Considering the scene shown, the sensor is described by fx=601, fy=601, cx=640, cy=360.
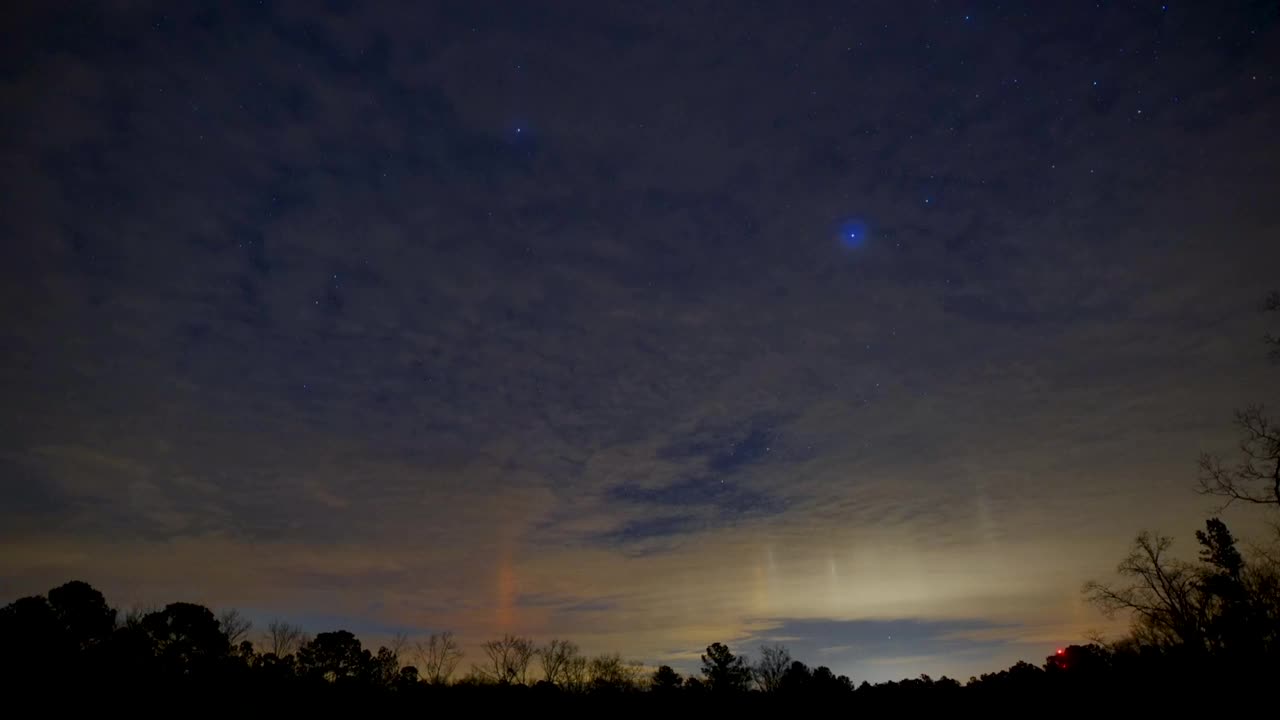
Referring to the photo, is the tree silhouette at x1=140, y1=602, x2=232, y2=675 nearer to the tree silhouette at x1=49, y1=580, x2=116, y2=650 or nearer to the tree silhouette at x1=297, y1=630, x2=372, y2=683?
the tree silhouette at x1=49, y1=580, x2=116, y2=650

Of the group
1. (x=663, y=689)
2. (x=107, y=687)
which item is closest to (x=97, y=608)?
(x=107, y=687)

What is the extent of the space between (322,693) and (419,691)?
262 cm

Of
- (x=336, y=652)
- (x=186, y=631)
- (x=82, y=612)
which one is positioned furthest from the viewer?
(x=336, y=652)

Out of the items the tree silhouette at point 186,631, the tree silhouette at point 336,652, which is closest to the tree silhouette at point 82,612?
the tree silhouette at point 186,631

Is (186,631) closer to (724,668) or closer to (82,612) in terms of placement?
(82,612)

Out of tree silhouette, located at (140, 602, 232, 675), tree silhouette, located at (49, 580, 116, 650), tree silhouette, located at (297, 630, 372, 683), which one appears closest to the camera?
tree silhouette, located at (49, 580, 116, 650)

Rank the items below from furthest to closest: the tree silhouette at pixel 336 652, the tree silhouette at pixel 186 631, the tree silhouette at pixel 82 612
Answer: the tree silhouette at pixel 336 652 → the tree silhouette at pixel 186 631 → the tree silhouette at pixel 82 612

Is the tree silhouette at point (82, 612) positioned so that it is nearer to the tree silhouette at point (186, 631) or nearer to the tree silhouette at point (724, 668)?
the tree silhouette at point (186, 631)

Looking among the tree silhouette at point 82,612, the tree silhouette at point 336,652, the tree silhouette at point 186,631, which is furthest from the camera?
the tree silhouette at point 336,652

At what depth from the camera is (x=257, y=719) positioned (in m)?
15.1

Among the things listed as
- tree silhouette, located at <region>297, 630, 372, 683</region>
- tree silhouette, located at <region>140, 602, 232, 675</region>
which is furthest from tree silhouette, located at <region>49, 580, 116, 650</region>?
tree silhouette, located at <region>297, 630, 372, 683</region>

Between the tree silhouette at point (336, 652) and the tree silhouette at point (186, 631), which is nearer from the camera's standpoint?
the tree silhouette at point (186, 631)

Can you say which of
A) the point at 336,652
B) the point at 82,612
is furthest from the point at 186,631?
Answer: the point at 336,652

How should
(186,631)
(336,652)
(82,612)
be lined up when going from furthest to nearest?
(336,652) → (186,631) → (82,612)
